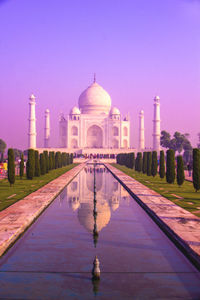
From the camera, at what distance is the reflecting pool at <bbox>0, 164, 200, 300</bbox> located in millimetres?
3809

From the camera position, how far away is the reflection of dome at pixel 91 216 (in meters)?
6.95

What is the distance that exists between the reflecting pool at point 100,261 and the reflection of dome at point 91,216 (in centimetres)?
2

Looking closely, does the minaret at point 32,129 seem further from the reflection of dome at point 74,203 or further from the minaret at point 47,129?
the reflection of dome at point 74,203

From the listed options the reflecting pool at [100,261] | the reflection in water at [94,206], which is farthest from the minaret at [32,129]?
the reflecting pool at [100,261]

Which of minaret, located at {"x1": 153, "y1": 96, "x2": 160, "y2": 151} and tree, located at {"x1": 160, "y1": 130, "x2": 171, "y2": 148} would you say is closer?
minaret, located at {"x1": 153, "y1": 96, "x2": 160, "y2": 151}

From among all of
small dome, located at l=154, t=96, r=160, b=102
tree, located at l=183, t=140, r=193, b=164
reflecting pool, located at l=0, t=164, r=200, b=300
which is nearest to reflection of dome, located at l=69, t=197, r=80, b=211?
reflecting pool, located at l=0, t=164, r=200, b=300

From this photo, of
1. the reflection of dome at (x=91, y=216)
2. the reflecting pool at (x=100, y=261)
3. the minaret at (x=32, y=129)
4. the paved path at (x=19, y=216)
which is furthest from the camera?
the minaret at (x=32, y=129)

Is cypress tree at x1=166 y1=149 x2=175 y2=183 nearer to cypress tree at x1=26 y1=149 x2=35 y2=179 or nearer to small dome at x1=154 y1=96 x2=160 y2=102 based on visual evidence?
cypress tree at x1=26 y1=149 x2=35 y2=179

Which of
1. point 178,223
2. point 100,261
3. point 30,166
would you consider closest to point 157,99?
point 30,166

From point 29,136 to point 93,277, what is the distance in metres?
44.9

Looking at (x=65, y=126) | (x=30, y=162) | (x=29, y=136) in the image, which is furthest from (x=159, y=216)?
(x=65, y=126)

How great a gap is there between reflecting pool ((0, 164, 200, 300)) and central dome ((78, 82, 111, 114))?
50978 millimetres

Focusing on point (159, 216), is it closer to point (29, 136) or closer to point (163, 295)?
point (163, 295)

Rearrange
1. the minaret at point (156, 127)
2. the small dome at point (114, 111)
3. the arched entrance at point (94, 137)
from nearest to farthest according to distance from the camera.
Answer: the minaret at point (156, 127), the small dome at point (114, 111), the arched entrance at point (94, 137)
